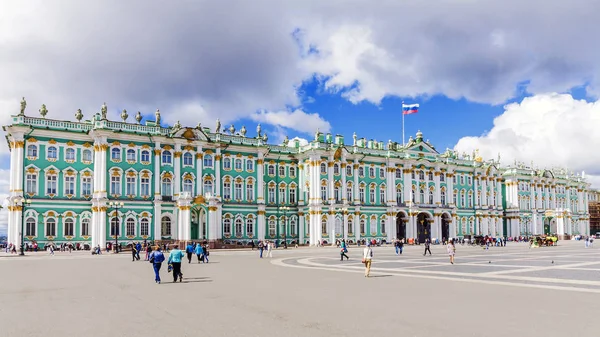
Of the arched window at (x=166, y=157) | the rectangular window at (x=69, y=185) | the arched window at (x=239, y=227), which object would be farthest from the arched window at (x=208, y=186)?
the rectangular window at (x=69, y=185)

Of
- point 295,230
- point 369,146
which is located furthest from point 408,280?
point 369,146

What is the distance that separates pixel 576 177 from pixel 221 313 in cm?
13597

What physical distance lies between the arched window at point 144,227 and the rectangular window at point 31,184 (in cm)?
1300

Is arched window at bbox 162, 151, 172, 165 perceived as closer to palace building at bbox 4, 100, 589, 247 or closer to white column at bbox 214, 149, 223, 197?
palace building at bbox 4, 100, 589, 247

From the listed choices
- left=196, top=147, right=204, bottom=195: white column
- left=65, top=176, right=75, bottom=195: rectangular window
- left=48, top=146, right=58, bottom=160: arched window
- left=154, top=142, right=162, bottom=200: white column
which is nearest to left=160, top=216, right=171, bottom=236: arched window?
left=154, top=142, right=162, bottom=200: white column

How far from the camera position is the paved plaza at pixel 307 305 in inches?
521

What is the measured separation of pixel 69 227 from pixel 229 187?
71.1 ft

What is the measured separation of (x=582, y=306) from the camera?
Result: 16234mm

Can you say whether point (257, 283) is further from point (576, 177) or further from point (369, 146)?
point (576, 177)

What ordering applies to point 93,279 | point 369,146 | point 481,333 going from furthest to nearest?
point 369,146 → point 93,279 → point 481,333

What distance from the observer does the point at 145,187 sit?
2677 inches

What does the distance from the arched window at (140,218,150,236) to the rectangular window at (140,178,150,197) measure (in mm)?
3325

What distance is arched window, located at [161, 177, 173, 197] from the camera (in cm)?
6925

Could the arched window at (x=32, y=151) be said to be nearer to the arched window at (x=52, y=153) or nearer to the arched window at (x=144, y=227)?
the arched window at (x=52, y=153)
